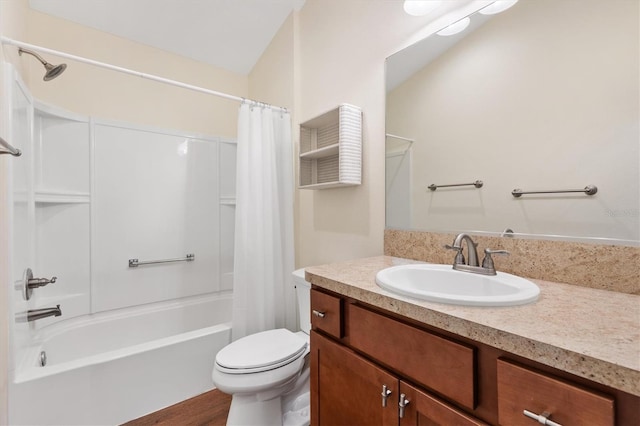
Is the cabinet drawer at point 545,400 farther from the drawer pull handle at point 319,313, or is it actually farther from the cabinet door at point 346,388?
the drawer pull handle at point 319,313

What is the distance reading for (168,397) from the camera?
165cm

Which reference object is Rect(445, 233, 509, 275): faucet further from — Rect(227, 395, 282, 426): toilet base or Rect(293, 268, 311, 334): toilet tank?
Rect(227, 395, 282, 426): toilet base

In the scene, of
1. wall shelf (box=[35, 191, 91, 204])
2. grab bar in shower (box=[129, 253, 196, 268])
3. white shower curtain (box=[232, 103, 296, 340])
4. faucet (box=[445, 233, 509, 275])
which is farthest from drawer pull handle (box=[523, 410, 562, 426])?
wall shelf (box=[35, 191, 91, 204])

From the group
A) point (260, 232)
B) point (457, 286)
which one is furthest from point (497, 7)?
point (260, 232)

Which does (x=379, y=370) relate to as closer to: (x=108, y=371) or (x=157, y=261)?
(x=108, y=371)

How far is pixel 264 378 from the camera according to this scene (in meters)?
1.29

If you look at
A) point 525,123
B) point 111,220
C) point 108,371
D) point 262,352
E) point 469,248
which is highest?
point 525,123

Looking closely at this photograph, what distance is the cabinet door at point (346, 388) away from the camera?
84cm

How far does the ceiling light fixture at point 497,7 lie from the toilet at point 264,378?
1699 millimetres

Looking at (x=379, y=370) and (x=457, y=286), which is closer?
(x=379, y=370)

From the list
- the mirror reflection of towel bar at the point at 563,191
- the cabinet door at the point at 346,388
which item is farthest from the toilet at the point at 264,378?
the mirror reflection of towel bar at the point at 563,191

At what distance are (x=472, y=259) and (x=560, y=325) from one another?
1.53 ft

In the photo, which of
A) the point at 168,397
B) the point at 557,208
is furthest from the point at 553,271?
the point at 168,397

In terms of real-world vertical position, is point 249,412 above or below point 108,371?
below
